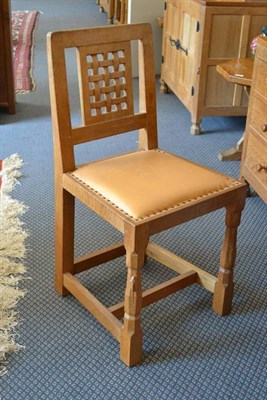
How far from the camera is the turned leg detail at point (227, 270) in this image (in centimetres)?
158

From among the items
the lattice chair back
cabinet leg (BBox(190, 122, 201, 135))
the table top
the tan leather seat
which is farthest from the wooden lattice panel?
cabinet leg (BBox(190, 122, 201, 135))

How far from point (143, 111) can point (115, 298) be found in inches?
24.0

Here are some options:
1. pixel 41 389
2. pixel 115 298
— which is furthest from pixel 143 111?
pixel 41 389

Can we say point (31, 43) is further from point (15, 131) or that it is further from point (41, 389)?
point (41, 389)

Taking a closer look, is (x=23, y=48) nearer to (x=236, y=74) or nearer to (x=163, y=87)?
(x=163, y=87)

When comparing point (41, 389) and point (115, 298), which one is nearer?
point (41, 389)

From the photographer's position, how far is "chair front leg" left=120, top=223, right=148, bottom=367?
1.35 meters

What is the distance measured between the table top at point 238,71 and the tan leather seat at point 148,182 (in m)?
1.01

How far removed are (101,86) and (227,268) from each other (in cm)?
66

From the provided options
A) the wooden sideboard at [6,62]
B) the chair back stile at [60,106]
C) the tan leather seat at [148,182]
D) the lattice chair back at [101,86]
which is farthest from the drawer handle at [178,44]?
the chair back stile at [60,106]

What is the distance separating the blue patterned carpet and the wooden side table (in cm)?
43

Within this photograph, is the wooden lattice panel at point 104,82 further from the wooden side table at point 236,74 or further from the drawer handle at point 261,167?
the wooden side table at point 236,74

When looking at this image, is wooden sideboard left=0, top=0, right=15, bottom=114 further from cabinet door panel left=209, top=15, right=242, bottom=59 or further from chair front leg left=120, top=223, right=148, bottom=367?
chair front leg left=120, top=223, right=148, bottom=367

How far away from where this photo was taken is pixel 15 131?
3.14 m
